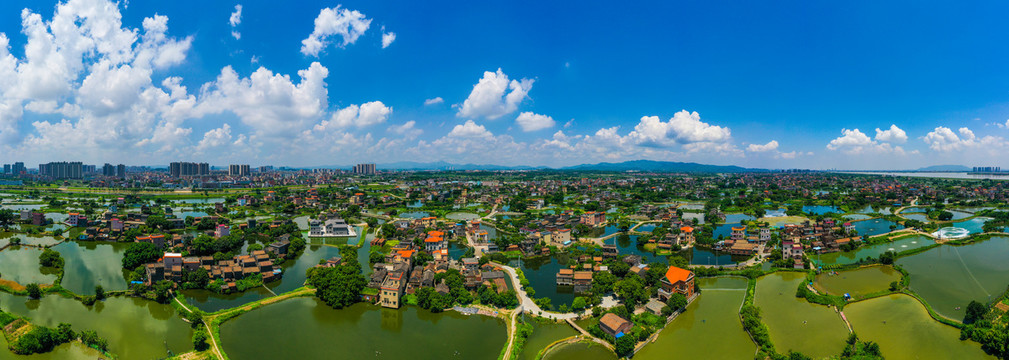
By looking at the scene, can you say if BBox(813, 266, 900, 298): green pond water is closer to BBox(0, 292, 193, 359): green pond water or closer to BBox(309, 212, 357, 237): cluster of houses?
BBox(0, 292, 193, 359): green pond water

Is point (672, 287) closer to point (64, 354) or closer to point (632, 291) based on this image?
point (632, 291)

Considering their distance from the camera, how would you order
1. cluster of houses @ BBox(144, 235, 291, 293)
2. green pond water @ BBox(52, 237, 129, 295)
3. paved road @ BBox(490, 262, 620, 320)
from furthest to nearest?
green pond water @ BBox(52, 237, 129, 295), cluster of houses @ BBox(144, 235, 291, 293), paved road @ BBox(490, 262, 620, 320)

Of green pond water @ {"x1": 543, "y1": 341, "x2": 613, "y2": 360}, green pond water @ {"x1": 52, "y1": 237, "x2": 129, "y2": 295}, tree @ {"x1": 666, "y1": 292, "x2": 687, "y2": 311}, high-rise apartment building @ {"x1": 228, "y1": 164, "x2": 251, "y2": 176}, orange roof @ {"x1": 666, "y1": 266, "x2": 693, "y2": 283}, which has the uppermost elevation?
high-rise apartment building @ {"x1": 228, "y1": 164, "x2": 251, "y2": 176}

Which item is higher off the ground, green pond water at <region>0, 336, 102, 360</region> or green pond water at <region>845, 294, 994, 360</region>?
green pond water at <region>845, 294, 994, 360</region>

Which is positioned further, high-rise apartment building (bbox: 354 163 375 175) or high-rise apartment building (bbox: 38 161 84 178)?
high-rise apartment building (bbox: 354 163 375 175)

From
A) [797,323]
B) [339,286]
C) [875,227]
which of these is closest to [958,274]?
[797,323]

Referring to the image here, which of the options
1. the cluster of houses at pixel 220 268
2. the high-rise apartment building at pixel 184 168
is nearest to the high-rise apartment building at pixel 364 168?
the high-rise apartment building at pixel 184 168

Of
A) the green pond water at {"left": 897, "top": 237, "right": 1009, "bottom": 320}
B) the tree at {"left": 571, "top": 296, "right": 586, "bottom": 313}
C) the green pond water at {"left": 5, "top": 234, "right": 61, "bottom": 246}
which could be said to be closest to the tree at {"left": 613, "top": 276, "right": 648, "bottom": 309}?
the tree at {"left": 571, "top": 296, "right": 586, "bottom": 313}
